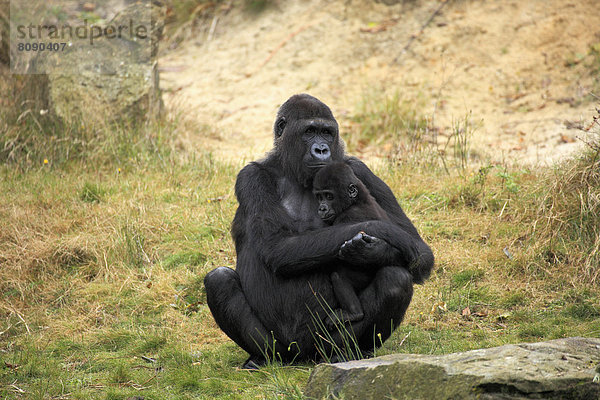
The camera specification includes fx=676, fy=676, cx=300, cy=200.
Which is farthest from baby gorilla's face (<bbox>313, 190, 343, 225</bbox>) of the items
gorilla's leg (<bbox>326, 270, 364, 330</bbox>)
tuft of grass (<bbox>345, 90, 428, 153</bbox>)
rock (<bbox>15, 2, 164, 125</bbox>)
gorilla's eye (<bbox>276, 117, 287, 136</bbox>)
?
rock (<bbox>15, 2, 164, 125</bbox>)

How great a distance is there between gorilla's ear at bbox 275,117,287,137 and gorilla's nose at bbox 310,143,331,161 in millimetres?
432

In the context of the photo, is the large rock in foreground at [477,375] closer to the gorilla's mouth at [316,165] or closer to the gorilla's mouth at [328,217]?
the gorilla's mouth at [328,217]

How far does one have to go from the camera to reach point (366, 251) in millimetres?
3865

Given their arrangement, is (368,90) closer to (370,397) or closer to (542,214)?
(542,214)

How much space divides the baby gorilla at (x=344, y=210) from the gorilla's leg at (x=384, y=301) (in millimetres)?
53

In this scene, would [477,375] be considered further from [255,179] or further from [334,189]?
[255,179]

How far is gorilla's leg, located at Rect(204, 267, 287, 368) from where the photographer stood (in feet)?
13.9

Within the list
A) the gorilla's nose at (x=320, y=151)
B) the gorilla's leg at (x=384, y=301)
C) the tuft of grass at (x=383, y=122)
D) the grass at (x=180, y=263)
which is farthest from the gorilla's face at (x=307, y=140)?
the tuft of grass at (x=383, y=122)

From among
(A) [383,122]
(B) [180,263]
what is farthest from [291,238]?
(A) [383,122]

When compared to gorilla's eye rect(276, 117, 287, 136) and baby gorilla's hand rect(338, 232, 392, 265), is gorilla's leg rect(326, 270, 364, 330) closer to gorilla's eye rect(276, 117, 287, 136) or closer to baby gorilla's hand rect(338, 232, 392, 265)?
baby gorilla's hand rect(338, 232, 392, 265)

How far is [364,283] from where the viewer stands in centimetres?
408

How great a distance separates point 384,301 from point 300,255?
0.56m

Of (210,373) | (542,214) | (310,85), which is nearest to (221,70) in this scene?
(310,85)

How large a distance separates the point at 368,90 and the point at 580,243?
6.02 m
